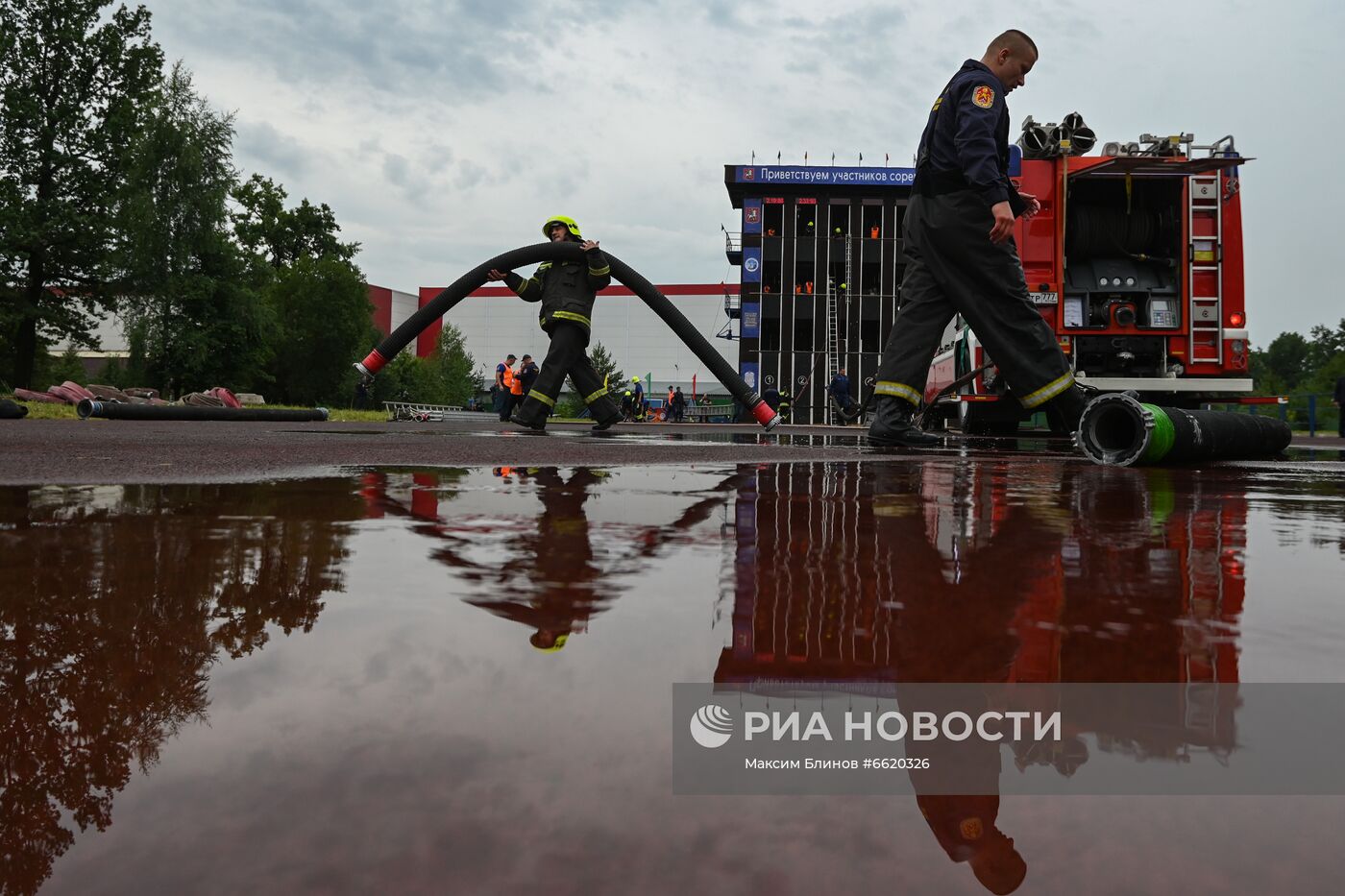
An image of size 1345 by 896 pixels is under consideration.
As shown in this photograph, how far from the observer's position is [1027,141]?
10.2 meters

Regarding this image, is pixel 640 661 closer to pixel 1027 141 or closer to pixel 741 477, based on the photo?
pixel 741 477

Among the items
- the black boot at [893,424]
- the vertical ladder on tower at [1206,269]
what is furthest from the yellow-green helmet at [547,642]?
the vertical ladder on tower at [1206,269]

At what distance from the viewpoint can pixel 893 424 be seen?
6012 millimetres

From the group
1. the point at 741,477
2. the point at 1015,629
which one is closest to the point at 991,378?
the point at 741,477

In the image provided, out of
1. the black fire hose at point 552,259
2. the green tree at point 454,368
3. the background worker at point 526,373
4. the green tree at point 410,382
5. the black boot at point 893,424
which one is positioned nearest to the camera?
the black boot at point 893,424

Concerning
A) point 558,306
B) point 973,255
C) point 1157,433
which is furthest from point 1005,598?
point 558,306

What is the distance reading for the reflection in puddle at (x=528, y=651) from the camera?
0.60 m

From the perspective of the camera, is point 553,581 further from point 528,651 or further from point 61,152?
point 61,152

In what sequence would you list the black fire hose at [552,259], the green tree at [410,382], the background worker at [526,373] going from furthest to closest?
the green tree at [410,382] < the background worker at [526,373] < the black fire hose at [552,259]

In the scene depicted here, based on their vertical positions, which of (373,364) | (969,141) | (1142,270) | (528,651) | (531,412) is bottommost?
(528,651)

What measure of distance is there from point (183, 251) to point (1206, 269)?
32903 millimetres

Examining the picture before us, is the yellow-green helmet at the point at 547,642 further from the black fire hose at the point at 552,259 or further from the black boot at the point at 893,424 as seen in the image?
the black fire hose at the point at 552,259

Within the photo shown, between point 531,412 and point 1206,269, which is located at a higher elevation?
point 1206,269

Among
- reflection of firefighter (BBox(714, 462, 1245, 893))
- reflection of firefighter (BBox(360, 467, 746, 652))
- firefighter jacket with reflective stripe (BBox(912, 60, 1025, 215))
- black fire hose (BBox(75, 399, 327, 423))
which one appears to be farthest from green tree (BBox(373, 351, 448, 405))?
reflection of firefighter (BBox(714, 462, 1245, 893))
